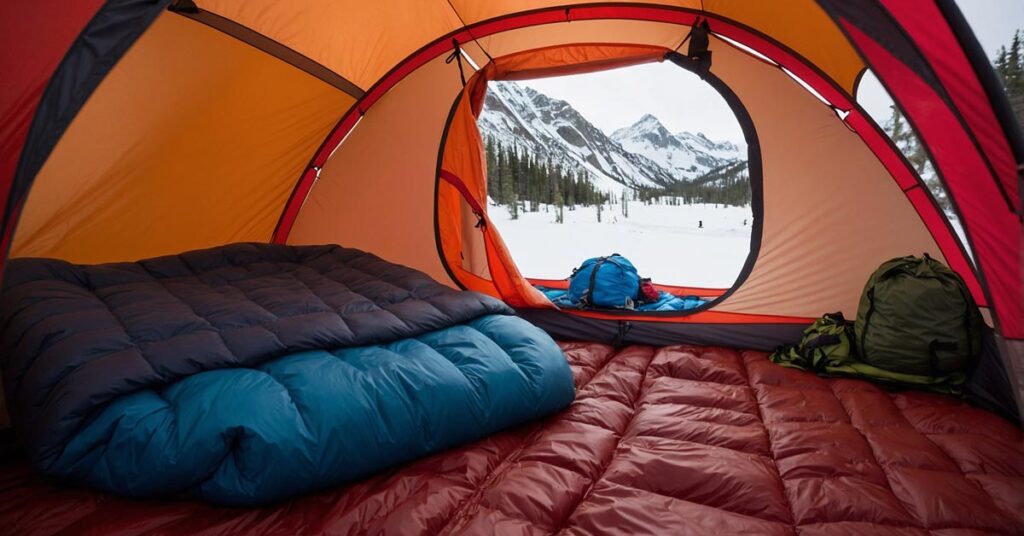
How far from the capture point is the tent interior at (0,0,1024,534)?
1.35 m

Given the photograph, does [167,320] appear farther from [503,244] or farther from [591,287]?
[591,287]

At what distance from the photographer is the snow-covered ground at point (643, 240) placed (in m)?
3.65

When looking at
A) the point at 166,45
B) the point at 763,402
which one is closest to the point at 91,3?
the point at 166,45

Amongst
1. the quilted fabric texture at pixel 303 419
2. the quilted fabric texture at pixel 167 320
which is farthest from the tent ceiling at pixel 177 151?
the quilted fabric texture at pixel 303 419

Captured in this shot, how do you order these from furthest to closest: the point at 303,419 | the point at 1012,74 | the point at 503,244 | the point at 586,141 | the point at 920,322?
the point at 586,141, the point at 503,244, the point at 920,322, the point at 303,419, the point at 1012,74

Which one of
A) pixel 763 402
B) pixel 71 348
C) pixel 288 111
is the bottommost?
pixel 763 402

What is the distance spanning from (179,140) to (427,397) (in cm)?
251

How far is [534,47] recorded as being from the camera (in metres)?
3.18

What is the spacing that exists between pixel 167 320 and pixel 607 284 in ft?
7.83

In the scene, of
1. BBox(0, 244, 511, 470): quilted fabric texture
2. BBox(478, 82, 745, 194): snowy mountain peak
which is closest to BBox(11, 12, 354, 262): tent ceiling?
BBox(0, 244, 511, 470): quilted fabric texture

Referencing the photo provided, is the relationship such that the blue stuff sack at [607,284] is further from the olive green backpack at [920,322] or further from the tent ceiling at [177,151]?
the tent ceiling at [177,151]

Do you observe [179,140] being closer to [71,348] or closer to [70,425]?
[71,348]

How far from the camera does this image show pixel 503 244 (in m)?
3.34

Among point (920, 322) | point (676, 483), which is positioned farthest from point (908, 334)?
Result: point (676, 483)
